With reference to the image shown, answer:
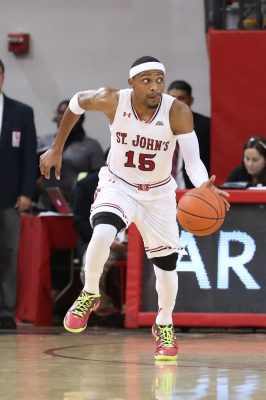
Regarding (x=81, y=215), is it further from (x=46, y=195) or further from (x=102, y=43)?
(x=102, y=43)

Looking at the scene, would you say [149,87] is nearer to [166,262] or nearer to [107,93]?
[107,93]

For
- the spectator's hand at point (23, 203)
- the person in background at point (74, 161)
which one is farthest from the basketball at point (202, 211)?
the person in background at point (74, 161)

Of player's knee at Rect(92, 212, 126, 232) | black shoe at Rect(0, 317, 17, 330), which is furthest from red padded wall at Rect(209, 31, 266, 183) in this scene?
player's knee at Rect(92, 212, 126, 232)

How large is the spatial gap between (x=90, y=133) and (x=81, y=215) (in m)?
2.96

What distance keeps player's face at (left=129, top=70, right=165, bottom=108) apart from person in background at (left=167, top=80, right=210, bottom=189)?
133 inches

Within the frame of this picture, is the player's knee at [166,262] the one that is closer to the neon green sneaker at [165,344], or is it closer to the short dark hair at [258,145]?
the neon green sneaker at [165,344]

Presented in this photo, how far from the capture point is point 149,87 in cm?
758

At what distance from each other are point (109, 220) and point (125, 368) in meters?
1.04

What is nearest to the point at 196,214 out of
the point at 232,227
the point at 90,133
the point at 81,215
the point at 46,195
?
the point at 232,227

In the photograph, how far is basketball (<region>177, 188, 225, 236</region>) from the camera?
7320mm

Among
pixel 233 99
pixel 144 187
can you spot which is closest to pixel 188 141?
pixel 144 187

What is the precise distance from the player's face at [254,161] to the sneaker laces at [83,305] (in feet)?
10.6

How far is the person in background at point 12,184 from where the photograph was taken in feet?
34.7

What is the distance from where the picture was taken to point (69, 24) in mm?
Result: 13734
